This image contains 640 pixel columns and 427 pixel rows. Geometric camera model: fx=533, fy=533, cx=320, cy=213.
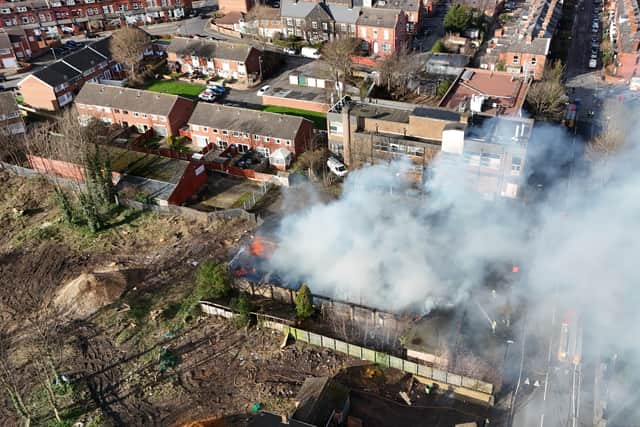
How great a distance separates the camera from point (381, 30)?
62.1 metres

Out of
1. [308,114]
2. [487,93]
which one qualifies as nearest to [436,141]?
[487,93]

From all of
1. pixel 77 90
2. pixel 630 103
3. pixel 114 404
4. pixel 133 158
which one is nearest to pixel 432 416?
pixel 114 404

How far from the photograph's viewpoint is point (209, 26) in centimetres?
7794

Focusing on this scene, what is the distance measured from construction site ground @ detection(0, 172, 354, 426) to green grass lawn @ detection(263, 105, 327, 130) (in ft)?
54.2

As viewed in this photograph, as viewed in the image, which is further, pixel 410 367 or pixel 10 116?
pixel 10 116

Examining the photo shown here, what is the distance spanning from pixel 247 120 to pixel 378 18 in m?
26.2

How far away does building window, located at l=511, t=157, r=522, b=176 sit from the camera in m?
35.6

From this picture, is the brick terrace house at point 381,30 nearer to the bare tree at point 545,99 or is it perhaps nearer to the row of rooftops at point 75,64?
the bare tree at point 545,99

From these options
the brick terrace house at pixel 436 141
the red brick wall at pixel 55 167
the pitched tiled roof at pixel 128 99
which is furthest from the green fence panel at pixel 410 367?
the pitched tiled roof at pixel 128 99

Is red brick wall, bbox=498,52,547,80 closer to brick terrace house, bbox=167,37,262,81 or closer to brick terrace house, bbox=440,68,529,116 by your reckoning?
brick terrace house, bbox=440,68,529,116

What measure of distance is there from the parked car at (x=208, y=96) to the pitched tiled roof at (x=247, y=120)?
25.8 ft

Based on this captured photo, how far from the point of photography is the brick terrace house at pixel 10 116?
160ft

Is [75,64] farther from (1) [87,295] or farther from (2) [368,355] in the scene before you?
(2) [368,355]

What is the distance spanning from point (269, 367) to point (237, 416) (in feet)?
10.3
